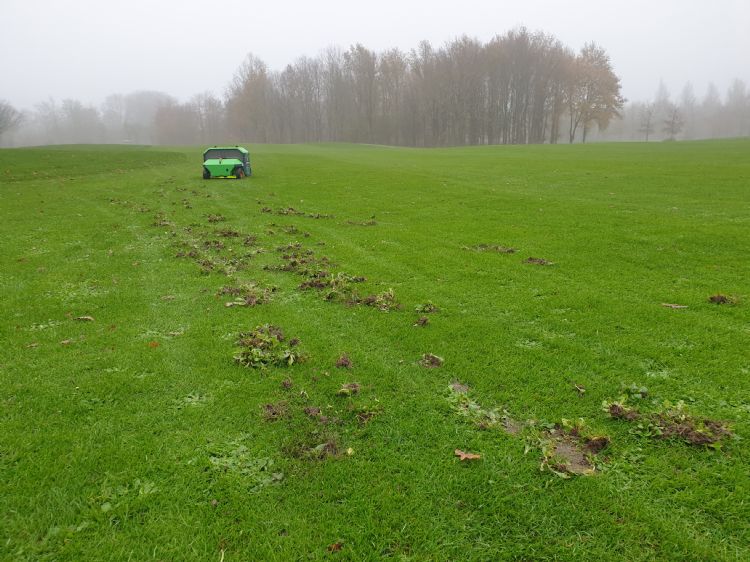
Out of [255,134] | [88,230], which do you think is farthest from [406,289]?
[255,134]

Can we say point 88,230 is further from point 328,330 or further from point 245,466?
point 245,466

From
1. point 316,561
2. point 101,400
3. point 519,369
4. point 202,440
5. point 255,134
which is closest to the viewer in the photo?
point 316,561

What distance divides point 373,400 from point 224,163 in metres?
20.6

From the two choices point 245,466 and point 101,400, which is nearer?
point 245,466

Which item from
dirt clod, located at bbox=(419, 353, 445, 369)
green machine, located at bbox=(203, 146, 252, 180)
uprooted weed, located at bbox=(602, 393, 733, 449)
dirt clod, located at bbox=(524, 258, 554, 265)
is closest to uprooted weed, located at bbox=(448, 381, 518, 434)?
dirt clod, located at bbox=(419, 353, 445, 369)

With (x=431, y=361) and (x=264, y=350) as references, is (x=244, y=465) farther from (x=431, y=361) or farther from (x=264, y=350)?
(x=431, y=361)

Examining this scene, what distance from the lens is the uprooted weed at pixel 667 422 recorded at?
3.70 m

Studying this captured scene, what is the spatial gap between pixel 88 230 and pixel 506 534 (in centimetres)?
1286

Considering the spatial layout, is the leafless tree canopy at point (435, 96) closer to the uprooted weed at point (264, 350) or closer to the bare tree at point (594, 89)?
the bare tree at point (594, 89)

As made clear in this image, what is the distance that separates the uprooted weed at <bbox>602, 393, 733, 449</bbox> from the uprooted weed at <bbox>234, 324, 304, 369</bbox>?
3.35m

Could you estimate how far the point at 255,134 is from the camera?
285 feet

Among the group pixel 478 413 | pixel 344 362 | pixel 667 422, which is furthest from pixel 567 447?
pixel 344 362

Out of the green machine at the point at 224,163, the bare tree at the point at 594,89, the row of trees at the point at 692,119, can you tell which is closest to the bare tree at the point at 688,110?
the row of trees at the point at 692,119

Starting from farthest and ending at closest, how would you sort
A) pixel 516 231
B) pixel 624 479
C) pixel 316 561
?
1. pixel 516 231
2. pixel 624 479
3. pixel 316 561
